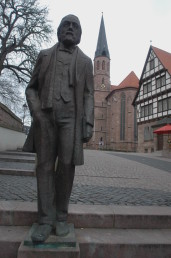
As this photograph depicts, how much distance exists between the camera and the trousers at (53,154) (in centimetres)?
266

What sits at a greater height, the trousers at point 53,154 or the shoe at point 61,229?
the trousers at point 53,154

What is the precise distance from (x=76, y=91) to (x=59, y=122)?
1.31 ft

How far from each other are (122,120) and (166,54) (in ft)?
79.7

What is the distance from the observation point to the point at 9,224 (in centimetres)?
304

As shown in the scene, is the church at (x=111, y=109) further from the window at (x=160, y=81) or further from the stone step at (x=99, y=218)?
the stone step at (x=99, y=218)

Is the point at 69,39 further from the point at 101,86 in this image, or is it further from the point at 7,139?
the point at 101,86

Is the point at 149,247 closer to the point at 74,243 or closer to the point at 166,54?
the point at 74,243

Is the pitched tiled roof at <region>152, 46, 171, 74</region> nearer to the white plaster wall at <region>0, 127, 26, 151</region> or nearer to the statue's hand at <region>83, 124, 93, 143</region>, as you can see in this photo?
the white plaster wall at <region>0, 127, 26, 151</region>

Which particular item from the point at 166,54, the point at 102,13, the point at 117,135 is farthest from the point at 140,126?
the point at 102,13

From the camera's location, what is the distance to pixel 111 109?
187 ft

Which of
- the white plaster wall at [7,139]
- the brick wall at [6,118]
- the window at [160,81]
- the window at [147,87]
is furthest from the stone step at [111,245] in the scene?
the window at [147,87]

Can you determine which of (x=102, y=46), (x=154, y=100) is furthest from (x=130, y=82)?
(x=154, y=100)

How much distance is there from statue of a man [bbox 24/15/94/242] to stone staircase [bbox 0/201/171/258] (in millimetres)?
368

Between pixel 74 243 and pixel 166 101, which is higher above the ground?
pixel 166 101
